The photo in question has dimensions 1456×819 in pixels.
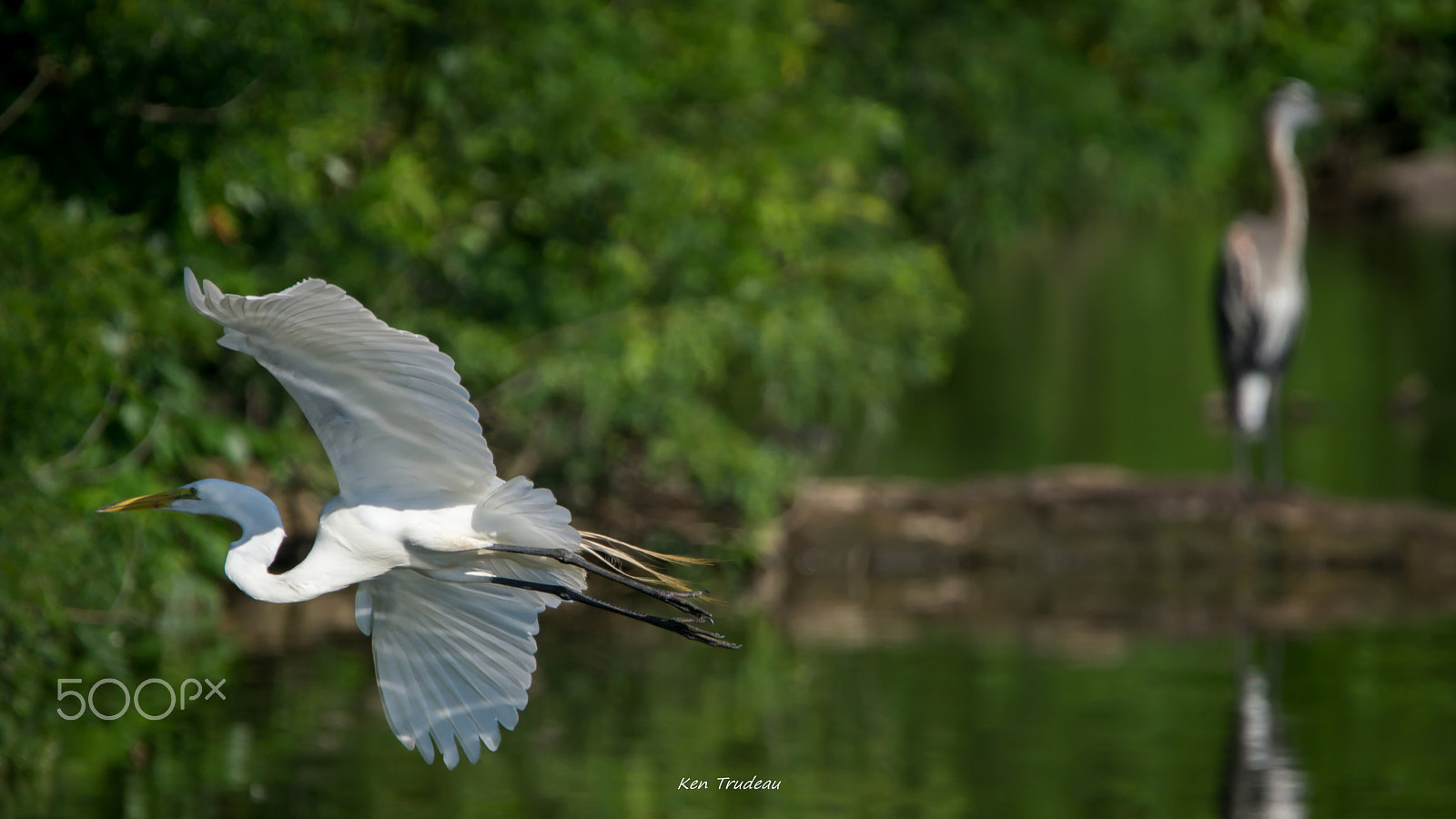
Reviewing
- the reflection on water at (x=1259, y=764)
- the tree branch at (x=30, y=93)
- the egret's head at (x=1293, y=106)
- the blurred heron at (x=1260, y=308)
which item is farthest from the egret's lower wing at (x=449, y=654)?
the egret's head at (x=1293, y=106)

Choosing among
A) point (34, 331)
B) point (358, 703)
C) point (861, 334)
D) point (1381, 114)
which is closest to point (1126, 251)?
point (1381, 114)

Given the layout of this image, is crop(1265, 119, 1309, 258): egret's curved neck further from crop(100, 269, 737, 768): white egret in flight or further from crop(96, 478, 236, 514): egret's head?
crop(96, 478, 236, 514): egret's head

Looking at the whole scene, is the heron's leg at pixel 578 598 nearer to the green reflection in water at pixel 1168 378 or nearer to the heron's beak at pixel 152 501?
the heron's beak at pixel 152 501

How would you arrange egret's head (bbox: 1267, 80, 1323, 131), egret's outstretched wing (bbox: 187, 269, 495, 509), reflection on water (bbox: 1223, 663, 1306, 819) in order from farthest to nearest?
egret's head (bbox: 1267, 80, 1323, 131)
reflection on water (bbox: 1223, 663, 1306, 819)
egret's outstretched wing (bbox: 187, 269, 495, 509)

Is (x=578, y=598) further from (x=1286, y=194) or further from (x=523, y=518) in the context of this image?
(x=1286, y=194)

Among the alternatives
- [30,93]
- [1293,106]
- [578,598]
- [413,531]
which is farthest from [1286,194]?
[413,531]

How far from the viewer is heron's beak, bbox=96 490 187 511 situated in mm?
3807

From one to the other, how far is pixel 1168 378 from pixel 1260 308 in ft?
27.3

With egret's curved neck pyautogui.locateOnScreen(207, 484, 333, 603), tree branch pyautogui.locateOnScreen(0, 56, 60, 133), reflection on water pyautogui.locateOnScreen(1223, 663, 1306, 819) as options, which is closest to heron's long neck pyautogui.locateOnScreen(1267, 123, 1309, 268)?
reflection on water pyautogui.locateOnScreen(1223, 663, 1306, 819)

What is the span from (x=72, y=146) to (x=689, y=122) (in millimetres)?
3763

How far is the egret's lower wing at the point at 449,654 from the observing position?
4086 millimetres

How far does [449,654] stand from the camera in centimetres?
419

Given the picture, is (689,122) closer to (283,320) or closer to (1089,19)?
(1089,19)

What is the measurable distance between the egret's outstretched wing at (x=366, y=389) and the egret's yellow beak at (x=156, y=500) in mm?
296
